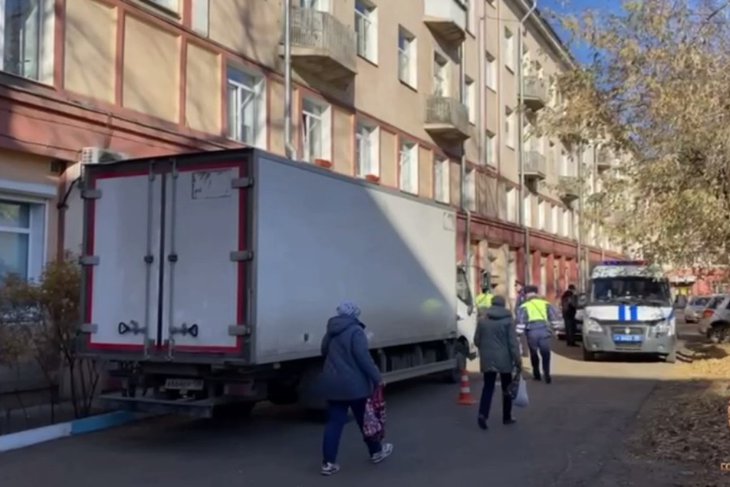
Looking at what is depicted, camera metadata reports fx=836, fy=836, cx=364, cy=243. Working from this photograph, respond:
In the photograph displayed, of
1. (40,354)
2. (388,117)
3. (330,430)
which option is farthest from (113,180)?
(388,117)

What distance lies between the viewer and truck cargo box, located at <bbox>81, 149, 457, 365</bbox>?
9117 millimetres

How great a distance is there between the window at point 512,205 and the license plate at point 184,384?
29289mm

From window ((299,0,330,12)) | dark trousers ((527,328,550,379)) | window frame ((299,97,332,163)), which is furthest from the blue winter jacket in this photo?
window ((299,0,330,12))

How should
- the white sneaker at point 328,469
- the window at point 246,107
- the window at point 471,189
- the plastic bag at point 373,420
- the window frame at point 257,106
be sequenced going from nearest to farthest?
the white sneaker at point 328,469 → the plastic bag at point 373,420 → the window at point 246,107 → the window frame at point 257,106 → the window at point 471,189

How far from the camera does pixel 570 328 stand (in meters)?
24.6

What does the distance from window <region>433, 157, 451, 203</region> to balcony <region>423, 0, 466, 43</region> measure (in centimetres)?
445

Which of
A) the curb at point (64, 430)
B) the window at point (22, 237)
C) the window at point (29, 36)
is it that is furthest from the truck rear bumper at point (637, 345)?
the window at point (29, 36)

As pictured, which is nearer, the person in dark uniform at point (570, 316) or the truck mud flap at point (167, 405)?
the truck mud flap at point (167, 405)

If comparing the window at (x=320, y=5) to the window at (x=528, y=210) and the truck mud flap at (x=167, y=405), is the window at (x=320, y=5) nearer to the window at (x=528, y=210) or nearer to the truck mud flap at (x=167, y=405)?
the truck mud flap at (x=167, y=405)

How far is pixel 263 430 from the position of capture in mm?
10586

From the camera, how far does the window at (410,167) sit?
26.7m

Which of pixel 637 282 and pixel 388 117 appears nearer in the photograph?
pixel 637 282

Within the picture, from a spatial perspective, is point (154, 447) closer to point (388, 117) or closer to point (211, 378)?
point (211, 378)

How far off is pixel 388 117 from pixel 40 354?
15927 mm
